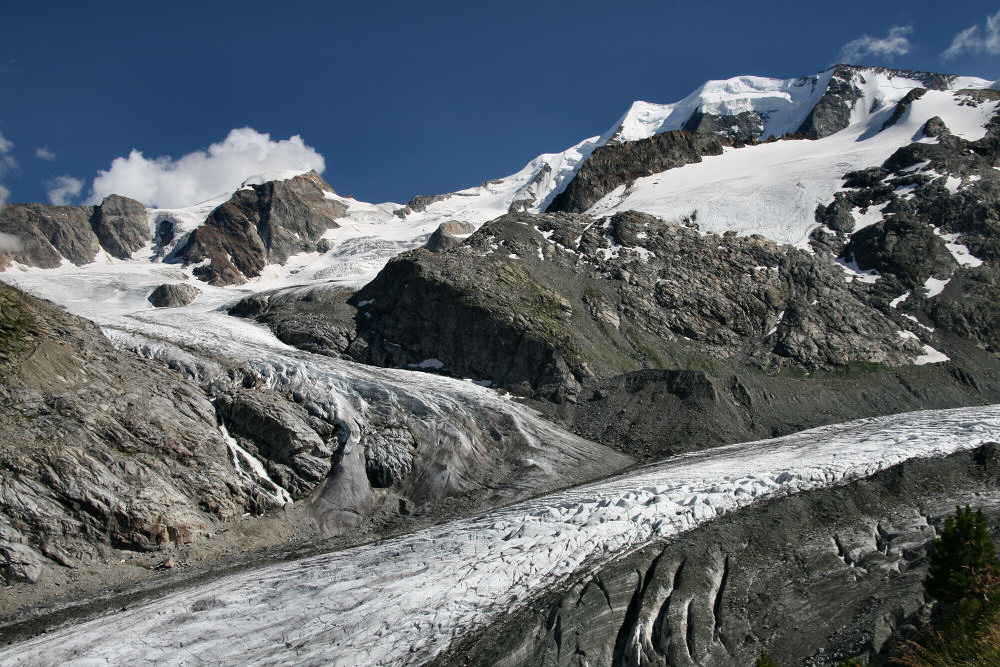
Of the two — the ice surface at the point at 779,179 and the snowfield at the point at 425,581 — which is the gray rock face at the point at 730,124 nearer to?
the ice surface at the point at 779,179

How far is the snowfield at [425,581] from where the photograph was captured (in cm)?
1450

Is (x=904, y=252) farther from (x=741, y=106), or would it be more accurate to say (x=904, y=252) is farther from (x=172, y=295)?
(x=741, y=106)

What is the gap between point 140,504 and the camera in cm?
2059

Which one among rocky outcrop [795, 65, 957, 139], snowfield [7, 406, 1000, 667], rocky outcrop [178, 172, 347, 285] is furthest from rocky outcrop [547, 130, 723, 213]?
snowfield [7, 406, 1000, 667]

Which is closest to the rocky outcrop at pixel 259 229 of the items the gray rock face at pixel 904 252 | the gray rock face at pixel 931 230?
the gray rock face at pixel 931 230

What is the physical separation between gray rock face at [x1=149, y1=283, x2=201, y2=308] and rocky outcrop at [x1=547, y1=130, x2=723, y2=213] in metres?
45.6

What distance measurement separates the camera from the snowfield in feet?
47.6

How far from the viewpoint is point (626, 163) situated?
267ft

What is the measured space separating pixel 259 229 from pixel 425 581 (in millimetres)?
113796

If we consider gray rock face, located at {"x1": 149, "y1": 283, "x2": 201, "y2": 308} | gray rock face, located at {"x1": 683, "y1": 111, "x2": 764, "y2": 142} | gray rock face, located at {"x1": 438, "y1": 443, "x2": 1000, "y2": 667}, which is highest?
gray rock face, located at {"x1": 683, "y1": 111, "x2": 764, "y2": 142}

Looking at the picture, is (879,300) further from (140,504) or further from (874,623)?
(140,504)

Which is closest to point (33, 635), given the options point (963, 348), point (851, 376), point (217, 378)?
point (217, 378)

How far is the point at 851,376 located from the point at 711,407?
14.5m

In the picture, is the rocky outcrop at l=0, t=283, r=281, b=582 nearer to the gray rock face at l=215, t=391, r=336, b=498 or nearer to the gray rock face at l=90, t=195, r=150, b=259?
the gray rock face at l=215, t=391, r=336, b=498
